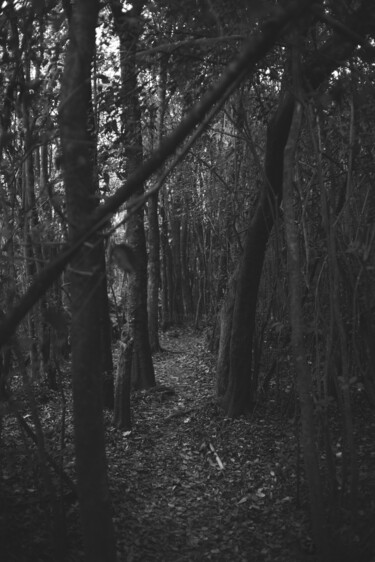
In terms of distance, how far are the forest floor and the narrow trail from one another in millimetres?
12

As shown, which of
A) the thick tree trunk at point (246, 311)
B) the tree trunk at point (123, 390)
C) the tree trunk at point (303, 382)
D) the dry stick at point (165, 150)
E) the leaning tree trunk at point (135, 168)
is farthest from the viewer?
the tree trunk at point (123, 390)

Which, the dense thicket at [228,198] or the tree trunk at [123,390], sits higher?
the dense thicket at [228,198]

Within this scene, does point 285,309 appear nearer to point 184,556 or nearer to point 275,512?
point 275,512

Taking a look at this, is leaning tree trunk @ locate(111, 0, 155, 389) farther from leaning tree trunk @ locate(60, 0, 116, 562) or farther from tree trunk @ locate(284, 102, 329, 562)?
tree trunk @ locate(284, 102, 329, 562)

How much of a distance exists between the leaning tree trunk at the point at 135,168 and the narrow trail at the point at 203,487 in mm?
1126

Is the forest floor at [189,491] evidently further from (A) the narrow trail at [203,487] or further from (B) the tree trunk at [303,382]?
(B) the tree trunk at [303,382]

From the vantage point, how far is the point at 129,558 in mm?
4391

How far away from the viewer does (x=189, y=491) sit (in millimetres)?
5949

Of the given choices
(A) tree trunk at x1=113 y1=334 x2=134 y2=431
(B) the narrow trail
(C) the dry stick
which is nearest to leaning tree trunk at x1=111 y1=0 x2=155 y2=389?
(A) tree trunk at x1=113 y1=334 x2=134 y2=431

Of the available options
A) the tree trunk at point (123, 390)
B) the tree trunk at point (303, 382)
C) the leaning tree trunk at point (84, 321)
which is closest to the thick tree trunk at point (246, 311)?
the tree trunk at point (123, 390)

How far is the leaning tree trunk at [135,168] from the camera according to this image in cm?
524

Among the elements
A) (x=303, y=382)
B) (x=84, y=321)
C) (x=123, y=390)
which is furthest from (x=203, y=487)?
(x=84, y=321)

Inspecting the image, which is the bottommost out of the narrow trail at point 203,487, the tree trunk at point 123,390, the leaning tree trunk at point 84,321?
the narrow trail at point 203,487

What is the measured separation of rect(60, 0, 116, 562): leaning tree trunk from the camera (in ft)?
10.6
